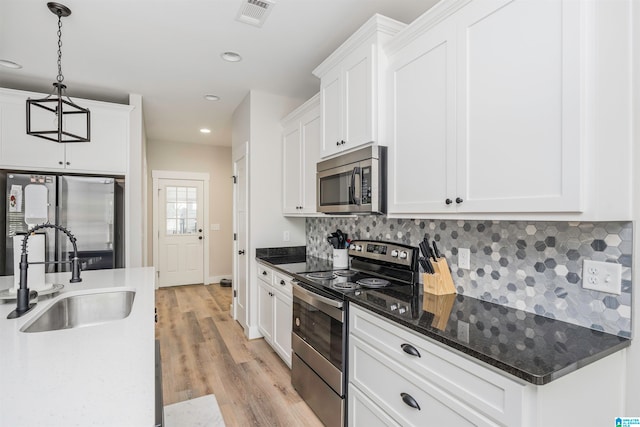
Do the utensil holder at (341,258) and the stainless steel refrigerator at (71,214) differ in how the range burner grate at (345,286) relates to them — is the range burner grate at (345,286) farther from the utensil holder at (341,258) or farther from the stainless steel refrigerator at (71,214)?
the stainless steel refrigerator at (71,214)

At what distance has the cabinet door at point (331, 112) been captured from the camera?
2201mm

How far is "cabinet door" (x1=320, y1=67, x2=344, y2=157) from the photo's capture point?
2.20 meters

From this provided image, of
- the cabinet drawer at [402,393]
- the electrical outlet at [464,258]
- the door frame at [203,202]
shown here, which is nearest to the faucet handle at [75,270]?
the cabinet drawer at [402,393]

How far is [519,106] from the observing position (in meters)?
1.21

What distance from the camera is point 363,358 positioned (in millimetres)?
1658

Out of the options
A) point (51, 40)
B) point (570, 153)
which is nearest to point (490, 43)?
point (570, 153)

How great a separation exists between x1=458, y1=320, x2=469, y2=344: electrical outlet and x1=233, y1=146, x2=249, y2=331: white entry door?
8.38 feet

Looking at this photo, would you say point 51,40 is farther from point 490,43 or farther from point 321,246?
point 490,43

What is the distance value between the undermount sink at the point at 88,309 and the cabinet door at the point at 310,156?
1573 mm

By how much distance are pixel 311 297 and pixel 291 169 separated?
1554 mm

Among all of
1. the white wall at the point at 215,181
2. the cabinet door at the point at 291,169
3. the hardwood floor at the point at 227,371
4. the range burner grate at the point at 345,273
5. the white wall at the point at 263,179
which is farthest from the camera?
the white wall at the point at 215,181

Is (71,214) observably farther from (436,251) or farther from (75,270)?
(436,251)

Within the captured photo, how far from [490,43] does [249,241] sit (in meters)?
2.74

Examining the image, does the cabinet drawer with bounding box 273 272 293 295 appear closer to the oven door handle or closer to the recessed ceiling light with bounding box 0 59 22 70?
the oven door handle
